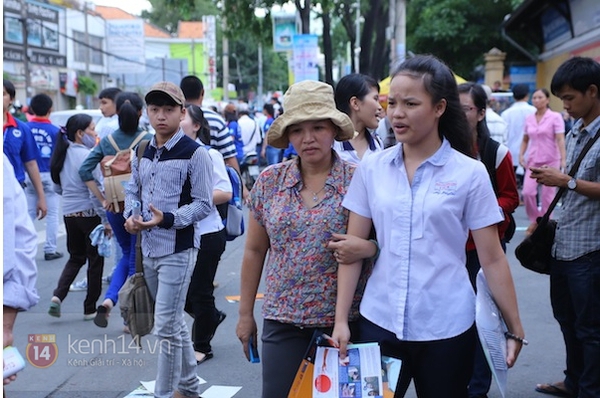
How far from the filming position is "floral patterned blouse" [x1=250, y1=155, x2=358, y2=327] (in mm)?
3146

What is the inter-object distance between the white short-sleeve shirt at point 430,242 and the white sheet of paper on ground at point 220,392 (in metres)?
2.40

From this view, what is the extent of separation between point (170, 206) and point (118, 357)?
1903 millimetres

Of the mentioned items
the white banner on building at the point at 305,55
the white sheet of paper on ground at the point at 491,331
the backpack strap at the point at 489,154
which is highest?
the white banner on building at the point at 305,55

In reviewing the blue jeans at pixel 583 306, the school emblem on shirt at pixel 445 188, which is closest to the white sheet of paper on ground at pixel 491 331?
the school emblem on shirt at pixel 445 188

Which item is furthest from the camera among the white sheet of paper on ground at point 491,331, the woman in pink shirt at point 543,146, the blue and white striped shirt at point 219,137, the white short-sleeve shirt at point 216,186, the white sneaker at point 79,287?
the woman in pink shirt at point 543,146

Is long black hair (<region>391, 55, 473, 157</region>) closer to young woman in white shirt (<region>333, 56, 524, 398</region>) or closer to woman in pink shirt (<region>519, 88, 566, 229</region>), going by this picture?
young woman in white shirt (<region>333, 56, 524, 398</region>)

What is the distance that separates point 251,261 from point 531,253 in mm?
1861

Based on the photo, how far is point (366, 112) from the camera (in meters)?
4.77

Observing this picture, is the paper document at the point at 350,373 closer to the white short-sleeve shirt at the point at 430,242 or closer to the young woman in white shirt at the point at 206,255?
the white short-sleeve shirt at the point at 430,242

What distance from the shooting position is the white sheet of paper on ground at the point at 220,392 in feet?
16.8

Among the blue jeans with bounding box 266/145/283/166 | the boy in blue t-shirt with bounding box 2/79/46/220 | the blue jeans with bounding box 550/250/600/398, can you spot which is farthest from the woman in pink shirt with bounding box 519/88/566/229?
the blue jeans with bounding box 266/145/283/166

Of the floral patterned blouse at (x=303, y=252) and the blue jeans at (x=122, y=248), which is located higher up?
the floral patterned blouse at (x=303, y=252)

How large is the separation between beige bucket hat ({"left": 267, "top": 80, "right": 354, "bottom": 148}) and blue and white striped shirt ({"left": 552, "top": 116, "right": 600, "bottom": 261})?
1.62 metres

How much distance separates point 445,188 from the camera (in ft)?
9.48
